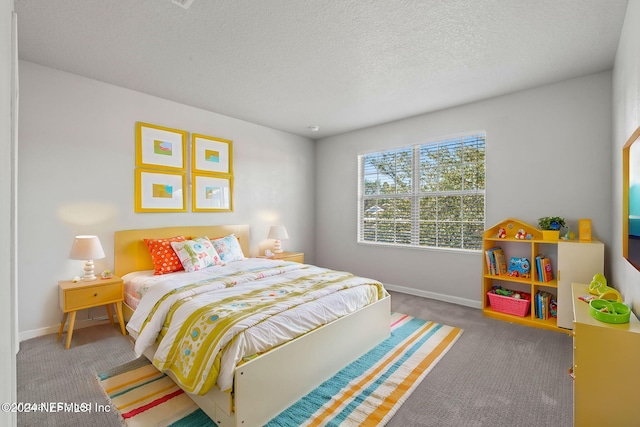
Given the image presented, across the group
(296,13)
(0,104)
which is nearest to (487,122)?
(296,13)

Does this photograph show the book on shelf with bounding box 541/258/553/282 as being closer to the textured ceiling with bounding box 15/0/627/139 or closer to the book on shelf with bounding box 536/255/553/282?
the book on shelf with bounding box 536/255/553/282

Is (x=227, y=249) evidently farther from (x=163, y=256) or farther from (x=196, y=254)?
(x=163, y=256)

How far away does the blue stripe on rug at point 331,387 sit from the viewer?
178 centimetres

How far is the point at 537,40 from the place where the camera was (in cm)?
241

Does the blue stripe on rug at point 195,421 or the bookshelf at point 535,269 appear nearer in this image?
the blue stripe on rug at point 195,421

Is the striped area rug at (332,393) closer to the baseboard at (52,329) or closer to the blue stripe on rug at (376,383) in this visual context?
the blue stripe on rug at (376,383)

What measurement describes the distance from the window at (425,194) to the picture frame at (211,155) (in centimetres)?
206

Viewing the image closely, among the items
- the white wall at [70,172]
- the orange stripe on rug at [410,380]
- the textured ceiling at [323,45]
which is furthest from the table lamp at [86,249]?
the orange stripe on rug at [410,380]

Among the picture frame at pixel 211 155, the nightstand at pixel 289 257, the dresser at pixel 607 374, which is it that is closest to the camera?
the dresser at pixel 607 374

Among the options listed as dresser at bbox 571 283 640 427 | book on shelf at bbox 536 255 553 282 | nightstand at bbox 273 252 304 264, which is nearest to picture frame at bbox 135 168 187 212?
nightstand at bbox 273 252 304 264

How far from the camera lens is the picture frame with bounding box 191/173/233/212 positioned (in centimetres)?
391

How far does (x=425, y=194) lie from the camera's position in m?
4.26

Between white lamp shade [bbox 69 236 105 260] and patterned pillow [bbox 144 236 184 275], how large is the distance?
502 mm

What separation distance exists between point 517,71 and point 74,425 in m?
4.33
